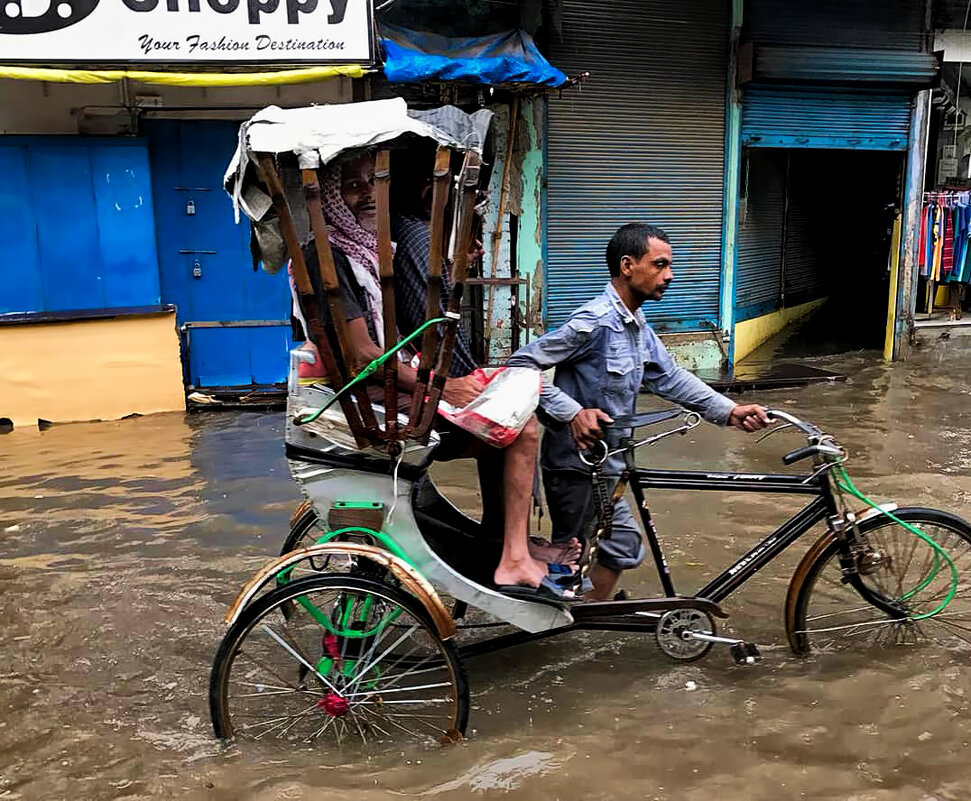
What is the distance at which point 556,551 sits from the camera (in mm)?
3299

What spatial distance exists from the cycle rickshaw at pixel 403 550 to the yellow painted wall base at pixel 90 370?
14.9ft

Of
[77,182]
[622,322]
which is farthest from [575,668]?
[77,182]

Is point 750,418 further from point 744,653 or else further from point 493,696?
point 493,696

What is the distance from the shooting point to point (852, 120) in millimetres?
9555

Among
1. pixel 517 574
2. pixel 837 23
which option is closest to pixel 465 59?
pixel 837 23

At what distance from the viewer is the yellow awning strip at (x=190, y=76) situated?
663 cm

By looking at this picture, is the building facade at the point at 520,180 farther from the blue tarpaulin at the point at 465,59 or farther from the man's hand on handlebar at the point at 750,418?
the man's hand on handlebar at the point at 750,418

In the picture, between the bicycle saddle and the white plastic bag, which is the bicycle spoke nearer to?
the bicycle saddle

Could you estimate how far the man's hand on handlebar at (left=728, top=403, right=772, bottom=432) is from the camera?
10.4ft

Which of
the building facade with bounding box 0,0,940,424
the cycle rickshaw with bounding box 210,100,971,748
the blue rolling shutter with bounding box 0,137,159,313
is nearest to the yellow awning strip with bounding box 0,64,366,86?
the building facade with bounding box 0,0,940,424

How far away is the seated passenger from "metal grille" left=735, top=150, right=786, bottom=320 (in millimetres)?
8000

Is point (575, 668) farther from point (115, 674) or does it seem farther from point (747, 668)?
point (115, 674)

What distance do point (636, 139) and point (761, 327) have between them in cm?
354

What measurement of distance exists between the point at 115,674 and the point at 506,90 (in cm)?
599
